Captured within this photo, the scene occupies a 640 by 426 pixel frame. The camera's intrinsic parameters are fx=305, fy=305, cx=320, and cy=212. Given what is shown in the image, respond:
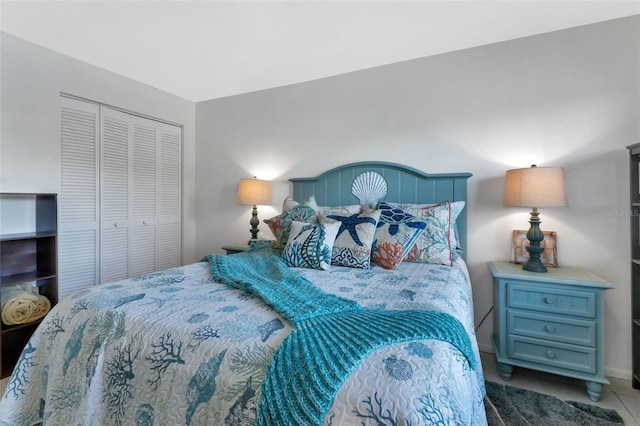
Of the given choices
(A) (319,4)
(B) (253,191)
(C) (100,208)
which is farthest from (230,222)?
(A) (319,4)

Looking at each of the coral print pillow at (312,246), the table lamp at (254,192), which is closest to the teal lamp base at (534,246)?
the coral print pillow at (312,246)

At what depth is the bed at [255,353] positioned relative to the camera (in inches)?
28.9

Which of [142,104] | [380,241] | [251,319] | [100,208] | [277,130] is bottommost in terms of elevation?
[251,319]

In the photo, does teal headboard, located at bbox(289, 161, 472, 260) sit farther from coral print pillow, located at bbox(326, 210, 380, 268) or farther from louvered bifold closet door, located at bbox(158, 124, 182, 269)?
louvered bifold closet door, located at bbox(158, 124, 182, 269)

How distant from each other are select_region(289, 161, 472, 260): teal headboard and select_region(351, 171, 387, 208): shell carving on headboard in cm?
3

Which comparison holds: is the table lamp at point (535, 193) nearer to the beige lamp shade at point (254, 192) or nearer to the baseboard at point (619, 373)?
the baseboard at point (619, 373)

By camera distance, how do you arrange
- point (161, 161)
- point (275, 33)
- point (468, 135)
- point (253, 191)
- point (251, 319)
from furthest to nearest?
point (161, 161) < point (253, 191) < point (468, 135) < point (275, 33) < point (251, 319)

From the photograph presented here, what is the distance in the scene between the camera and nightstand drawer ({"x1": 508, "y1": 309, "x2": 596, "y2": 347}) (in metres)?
1.76

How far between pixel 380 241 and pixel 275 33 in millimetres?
1670

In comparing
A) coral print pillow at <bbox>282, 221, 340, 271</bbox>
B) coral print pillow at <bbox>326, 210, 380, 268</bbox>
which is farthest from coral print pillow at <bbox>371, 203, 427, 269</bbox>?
Answer: coral print pillow at <bbox>282, 221, 340, 271</bbox>

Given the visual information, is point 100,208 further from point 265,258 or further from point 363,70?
point 363,70

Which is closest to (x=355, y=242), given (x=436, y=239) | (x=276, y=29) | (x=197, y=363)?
(x=436, y=239)

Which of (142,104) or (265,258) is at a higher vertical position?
(142,104)

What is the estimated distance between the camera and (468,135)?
2.41m
